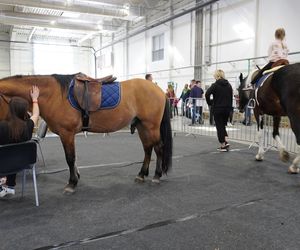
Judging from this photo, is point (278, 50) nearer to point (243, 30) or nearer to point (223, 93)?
point (223, 93)

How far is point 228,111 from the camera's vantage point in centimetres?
568

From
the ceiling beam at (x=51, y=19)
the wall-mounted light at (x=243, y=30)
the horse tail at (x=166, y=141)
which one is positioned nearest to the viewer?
the horse tail at (x=166, y=141)

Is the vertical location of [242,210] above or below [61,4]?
below

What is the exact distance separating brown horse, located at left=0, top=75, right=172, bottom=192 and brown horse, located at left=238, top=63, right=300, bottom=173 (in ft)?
4.51

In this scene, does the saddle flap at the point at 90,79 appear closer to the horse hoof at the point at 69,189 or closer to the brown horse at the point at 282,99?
the horse hoof at the point at 69,189

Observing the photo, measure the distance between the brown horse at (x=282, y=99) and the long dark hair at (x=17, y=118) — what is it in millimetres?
2822

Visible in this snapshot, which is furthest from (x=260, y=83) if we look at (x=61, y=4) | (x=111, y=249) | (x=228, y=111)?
(x=61, y=4)

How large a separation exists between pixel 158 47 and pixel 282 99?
44.4 ft

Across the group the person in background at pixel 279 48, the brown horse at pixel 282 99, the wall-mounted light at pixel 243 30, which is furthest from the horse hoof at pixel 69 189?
the wall-mounted light at pixel 243 30

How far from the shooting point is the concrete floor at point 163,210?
85.1 inches

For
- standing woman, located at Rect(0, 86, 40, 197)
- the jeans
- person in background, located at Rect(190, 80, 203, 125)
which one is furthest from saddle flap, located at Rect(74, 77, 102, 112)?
the jeans

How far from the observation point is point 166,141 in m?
3.77

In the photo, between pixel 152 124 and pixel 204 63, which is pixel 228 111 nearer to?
pixel 152 124

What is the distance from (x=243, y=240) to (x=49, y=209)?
1740 millimetres
